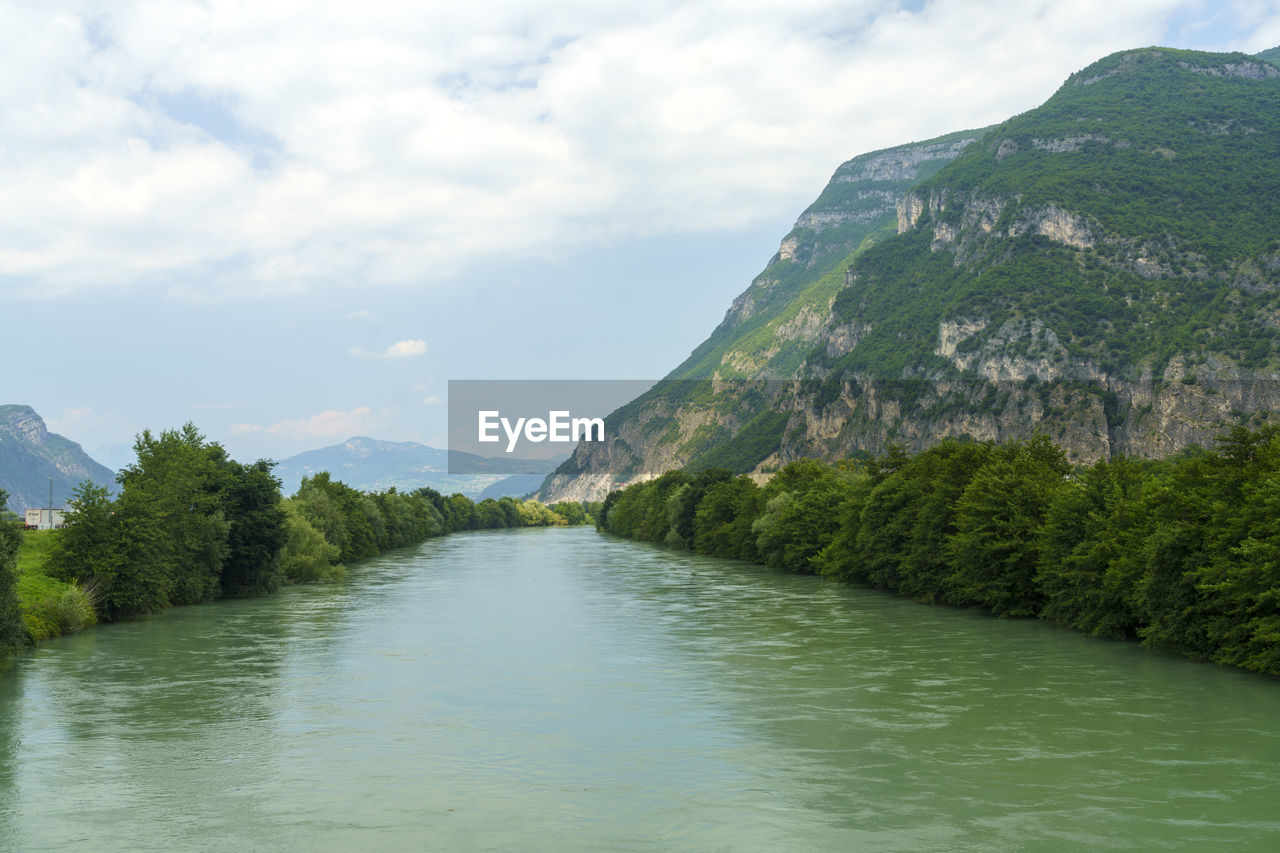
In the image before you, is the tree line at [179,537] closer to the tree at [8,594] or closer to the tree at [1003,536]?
the tree at [8,594]

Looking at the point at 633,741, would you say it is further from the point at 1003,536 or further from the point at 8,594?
the point at 1003,536

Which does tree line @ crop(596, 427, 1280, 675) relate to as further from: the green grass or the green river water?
the green grass

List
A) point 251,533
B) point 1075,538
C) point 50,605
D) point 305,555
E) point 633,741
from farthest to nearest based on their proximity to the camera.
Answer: point 305,555, point 251,533, point 1075,538, point 50,605, point 633,741

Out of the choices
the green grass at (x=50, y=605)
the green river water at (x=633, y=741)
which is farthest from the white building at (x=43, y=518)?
the green river water at (x=633, y=741)

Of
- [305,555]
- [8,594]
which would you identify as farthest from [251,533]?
[8,594]

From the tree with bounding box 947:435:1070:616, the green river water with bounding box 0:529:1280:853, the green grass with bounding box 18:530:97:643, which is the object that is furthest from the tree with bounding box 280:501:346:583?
the tree with bounding box 947:435:1070:616
